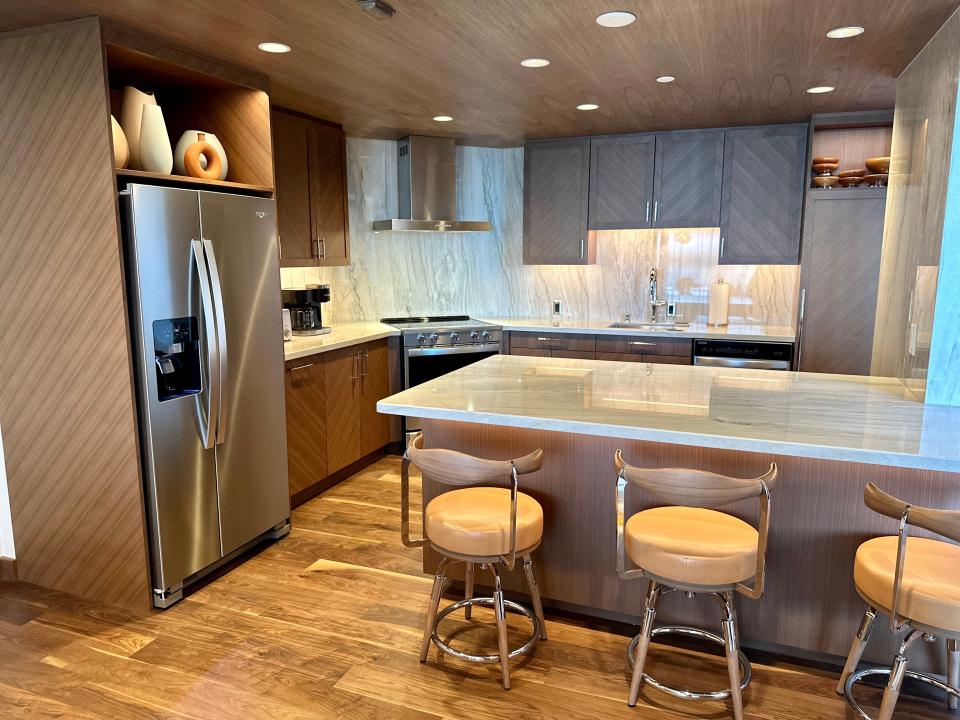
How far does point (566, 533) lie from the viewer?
2.68 metres

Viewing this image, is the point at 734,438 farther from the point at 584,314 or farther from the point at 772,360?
the point at 584,314

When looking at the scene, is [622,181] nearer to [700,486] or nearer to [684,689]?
[700,486]

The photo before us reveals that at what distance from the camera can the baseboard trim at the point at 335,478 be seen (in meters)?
4.03

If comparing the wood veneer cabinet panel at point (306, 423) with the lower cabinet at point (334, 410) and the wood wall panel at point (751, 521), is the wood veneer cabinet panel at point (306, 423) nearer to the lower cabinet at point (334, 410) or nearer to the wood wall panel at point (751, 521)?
the lower cabinet at point (334, 410)

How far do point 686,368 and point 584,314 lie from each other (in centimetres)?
237

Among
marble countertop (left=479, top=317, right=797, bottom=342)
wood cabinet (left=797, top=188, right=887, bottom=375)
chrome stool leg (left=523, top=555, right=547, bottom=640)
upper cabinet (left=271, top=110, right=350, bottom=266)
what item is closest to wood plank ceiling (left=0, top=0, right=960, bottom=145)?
upper cabinet (left=271, top=110, right=350, bottom=266)

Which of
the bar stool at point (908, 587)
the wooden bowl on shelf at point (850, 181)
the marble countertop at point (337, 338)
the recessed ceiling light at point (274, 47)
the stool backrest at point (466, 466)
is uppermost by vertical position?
the recessed ceiling light at point (274, 47)

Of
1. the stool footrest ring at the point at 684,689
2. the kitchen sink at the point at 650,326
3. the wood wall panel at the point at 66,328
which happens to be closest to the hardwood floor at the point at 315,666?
the stool footrest ring at the point at 684,689

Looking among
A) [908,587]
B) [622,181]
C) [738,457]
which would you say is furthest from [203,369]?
[622,181]

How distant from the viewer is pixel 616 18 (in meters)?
2.58

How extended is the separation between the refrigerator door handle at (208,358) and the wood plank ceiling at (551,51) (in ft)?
3.09

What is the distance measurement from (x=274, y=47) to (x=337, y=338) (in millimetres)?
1921

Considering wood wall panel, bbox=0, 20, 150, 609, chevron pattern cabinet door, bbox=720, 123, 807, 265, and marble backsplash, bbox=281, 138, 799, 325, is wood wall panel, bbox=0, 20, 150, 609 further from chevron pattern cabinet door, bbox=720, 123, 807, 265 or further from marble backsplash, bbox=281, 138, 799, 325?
chevron pattern cabinet door, bbox=720, 123, 807, 265

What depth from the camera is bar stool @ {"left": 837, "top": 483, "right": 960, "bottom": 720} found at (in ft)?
5.74
